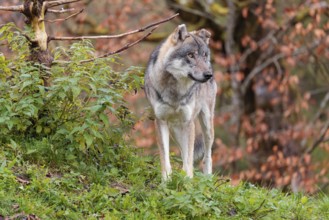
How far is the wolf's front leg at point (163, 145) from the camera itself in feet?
22.2

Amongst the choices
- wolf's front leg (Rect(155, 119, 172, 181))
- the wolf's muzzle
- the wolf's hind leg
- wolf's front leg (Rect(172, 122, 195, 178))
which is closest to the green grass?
wolf's front leg (Rect(155, 119, 172, 181))

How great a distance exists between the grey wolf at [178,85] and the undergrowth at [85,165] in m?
0.23

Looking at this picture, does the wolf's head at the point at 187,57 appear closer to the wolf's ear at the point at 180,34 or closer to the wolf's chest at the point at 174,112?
the wolf's ear at the point at 180,34

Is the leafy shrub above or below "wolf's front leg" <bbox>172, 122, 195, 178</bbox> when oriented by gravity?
above

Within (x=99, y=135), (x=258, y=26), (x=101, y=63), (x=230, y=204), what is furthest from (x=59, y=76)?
(x=258, y=26)

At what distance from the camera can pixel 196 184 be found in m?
6.05

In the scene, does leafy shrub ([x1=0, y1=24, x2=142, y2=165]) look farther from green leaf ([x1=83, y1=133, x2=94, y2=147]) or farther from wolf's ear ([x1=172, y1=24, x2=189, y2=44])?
wolf's ear ([x1=172, y1=24, x2=189, y2=44])

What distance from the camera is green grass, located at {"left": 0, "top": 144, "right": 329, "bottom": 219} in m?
5.53

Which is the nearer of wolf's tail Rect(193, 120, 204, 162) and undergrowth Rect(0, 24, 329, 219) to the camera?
undergrowth Rect(0, 24, 329, 219)

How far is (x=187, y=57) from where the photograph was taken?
6.77 metres

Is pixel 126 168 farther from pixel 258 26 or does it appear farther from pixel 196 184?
pixel 258 26

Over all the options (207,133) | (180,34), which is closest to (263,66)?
(207,133)

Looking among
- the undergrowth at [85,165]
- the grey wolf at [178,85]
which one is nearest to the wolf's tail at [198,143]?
the grey wolf at [178,85]

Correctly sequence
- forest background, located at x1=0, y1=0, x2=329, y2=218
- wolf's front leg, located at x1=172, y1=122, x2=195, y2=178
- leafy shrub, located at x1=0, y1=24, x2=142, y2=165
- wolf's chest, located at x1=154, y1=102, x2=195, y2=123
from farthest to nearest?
forest background, located at x1=0, y1=0, x2=329, y2=218
wolf's front leg, located at x1=172, y1=122, x2=195, y2=178
wolf's chest, located at x1=154, y1=102, x2=195, y2=123
leafy shrub, located at x1=0, y1=24, x2=142, y2=165
